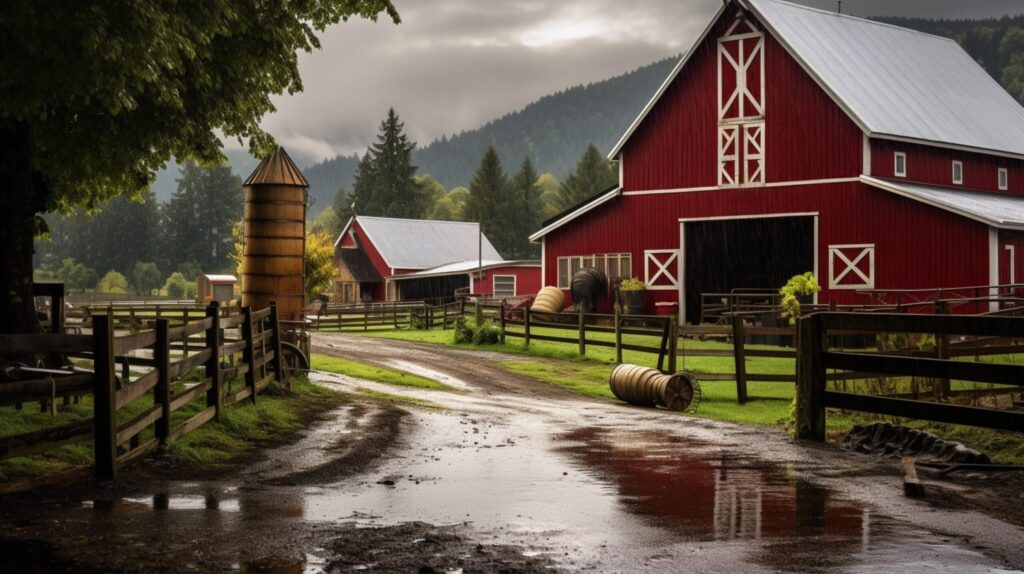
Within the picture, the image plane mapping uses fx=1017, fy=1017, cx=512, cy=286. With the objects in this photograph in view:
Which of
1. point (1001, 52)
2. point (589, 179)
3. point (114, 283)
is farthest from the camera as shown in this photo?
point (114, 283)

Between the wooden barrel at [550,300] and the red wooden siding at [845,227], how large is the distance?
238cm

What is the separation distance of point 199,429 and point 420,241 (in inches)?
2350

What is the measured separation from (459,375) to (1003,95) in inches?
1231

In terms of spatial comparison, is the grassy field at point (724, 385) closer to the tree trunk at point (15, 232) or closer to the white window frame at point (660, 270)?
the white window frame at point (660, 270)

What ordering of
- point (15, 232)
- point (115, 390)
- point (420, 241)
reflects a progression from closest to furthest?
point (115, 390) < point (15, 232) < point (420, 241)

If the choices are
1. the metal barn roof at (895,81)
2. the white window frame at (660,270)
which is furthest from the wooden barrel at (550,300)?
the metal barn roof at (895,81)

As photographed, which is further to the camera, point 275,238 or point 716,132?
point 716,132

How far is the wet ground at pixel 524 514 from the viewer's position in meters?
6.19

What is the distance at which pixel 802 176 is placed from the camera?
33125 millimetres

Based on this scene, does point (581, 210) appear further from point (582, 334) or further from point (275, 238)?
point (275, 238)

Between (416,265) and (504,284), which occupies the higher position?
(416,265)

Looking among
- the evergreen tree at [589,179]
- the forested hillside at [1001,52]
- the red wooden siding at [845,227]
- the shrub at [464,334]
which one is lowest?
the shrub at [464,334]

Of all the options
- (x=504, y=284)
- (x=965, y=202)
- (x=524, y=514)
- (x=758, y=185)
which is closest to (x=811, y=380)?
(x=524, y=514)

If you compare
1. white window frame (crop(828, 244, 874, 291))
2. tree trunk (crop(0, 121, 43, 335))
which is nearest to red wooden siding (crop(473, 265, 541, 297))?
white window frame (crop(828, 244, 874, 291))
